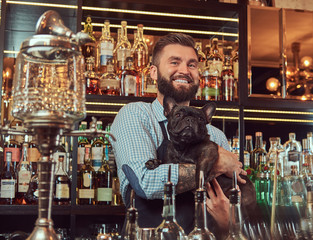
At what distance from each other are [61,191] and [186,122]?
3.22 feet

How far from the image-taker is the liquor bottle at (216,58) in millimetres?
2797

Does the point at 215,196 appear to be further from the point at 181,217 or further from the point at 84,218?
the point at 84,218

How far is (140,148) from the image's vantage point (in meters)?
1.94

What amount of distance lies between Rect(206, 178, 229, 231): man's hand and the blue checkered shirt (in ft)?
0.50

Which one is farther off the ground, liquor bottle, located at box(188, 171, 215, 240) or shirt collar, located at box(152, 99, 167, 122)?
shirt collar, located at box(152, 99, 167, 122)

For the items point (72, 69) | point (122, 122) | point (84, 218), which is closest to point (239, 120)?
point (122, 122)

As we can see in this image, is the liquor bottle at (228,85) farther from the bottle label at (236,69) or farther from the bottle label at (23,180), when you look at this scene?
the bottle label at (23,180)

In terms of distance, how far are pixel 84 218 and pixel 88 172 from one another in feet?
1.16

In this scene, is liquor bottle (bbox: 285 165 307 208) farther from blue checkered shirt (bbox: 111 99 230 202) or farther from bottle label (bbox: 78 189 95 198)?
bottle label (bbox: 78 189 95 198)

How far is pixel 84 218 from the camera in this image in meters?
2.73

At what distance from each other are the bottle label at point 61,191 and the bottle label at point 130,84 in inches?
23.9

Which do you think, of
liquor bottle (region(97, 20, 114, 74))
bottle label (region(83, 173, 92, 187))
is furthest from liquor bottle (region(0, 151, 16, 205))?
liquor bottle (region(97, 20, 114, 74))

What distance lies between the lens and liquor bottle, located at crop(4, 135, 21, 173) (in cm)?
250

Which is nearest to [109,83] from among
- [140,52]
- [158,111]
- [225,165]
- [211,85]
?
[140,52]
